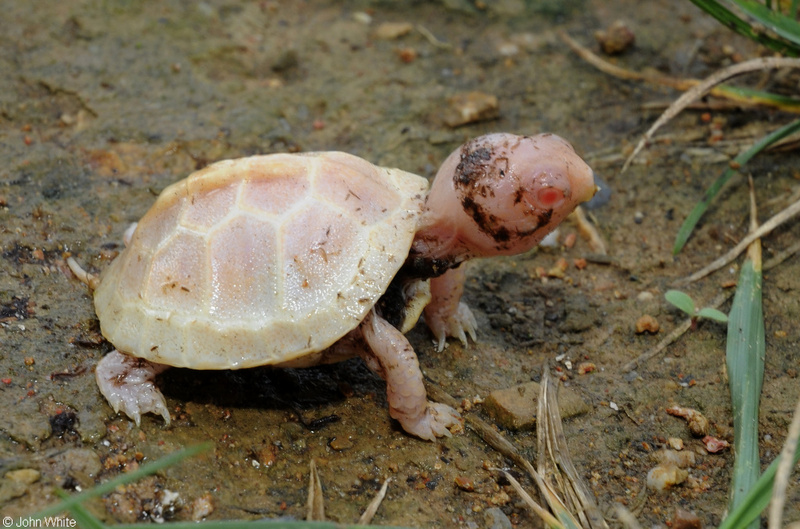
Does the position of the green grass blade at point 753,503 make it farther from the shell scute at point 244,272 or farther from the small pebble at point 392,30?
the small pebble at point 392,30

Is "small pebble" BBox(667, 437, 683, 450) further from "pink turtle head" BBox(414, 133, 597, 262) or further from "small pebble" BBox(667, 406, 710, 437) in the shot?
"pink turtle head" BBox(414, 133, 597, 262)

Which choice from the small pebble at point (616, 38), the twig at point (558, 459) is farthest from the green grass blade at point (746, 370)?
the small pebble at point (616, 38)

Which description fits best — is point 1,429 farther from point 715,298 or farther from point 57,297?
point 715,298

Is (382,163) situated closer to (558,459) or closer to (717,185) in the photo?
(717,185)

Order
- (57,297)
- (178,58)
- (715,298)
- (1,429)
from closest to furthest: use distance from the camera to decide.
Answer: (1,429) → (57,297) → (715,298) → (178,58)

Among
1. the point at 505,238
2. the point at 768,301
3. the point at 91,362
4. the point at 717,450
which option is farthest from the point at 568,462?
the point at 91,362

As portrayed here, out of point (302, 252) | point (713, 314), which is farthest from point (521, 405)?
point (302, 252)
